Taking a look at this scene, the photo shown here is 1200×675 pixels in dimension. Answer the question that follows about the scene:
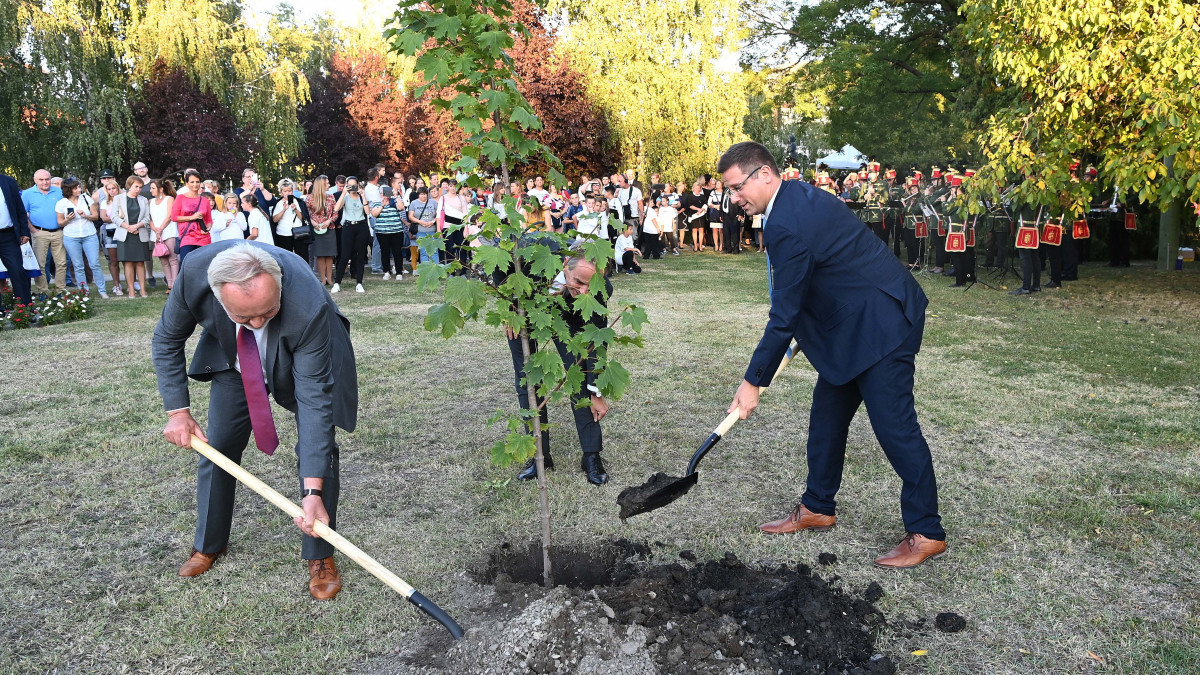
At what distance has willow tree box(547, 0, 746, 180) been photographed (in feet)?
86.6

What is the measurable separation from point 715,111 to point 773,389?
20.8 m

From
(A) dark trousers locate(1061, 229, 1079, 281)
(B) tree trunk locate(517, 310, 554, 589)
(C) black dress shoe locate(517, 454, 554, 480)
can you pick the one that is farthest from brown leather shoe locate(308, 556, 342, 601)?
(A) dark trousers locate(1061, 229, 1079, 281)

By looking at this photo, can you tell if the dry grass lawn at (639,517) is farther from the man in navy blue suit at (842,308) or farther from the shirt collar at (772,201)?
the shirt collar at (772,201)

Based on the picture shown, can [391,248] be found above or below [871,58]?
below

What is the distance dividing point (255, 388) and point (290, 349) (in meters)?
0.28

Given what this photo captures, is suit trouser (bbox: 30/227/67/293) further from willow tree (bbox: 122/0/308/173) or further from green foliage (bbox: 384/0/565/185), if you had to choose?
willow tree (bbox: 122/0/308/173)

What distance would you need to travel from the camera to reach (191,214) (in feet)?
39.5

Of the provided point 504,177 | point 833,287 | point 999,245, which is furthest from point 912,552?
point 999,245

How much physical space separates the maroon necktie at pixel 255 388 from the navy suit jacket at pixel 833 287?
226cm

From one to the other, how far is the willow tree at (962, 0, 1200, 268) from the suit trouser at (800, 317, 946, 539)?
729 centimetres

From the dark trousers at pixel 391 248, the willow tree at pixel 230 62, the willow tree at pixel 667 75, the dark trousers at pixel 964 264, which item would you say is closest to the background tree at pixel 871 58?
the willow tree at pixel 667 75

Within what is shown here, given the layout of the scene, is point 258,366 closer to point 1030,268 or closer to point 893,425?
point 893,425

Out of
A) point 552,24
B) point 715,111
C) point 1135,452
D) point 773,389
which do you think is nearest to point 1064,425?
point 1135,452

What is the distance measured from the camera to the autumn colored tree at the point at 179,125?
82.9 feet
